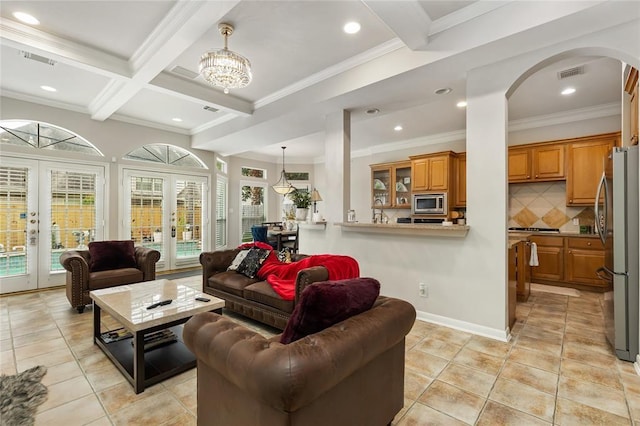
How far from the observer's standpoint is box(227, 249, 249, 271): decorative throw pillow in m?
3.77

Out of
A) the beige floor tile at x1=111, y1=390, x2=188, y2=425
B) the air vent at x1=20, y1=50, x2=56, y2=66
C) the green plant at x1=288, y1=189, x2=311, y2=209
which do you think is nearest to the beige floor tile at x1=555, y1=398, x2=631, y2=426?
the beige floor tile at x1=111, y1=390, x2=188, y2=425

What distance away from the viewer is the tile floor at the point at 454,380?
6.00ft

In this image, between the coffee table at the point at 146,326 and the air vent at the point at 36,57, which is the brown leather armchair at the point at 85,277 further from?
the air vent at the point at 36,57

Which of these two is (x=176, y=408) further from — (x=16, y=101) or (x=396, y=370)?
(x=16, y=101)

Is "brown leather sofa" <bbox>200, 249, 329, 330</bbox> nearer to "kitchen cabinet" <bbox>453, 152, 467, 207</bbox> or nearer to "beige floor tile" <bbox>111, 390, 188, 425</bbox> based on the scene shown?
"beige floor tile" <bbox>111, 390, 188, 425</bbox>

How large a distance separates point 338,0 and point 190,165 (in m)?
5.32

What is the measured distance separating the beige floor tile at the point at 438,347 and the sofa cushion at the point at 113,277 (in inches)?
142

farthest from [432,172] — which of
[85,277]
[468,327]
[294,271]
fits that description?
[85,277]

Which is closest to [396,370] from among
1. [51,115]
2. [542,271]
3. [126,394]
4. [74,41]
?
[126,394]

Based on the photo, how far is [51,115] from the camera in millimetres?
4809

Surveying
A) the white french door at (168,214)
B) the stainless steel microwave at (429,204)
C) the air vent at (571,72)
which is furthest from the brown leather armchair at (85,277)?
the air vent at (571,72)

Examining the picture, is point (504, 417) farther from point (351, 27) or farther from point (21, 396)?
point (351, 27)

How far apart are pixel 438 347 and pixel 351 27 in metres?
3.12

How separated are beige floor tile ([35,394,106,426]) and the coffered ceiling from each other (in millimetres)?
2971
